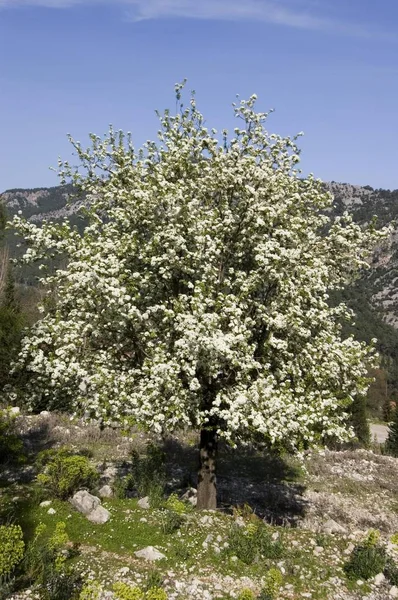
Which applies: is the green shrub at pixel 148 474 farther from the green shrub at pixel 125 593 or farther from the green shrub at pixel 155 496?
the green shrub at pixel 125 593

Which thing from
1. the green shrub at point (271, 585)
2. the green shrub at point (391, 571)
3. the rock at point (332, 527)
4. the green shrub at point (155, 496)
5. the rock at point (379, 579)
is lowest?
the rock at point (332, 527)

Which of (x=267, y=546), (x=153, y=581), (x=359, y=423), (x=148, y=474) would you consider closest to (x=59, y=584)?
(x=153, y=581)

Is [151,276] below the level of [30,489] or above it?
above

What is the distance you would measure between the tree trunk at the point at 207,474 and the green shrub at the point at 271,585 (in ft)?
14.5

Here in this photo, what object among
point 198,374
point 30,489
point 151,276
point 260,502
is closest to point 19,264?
point 151,276

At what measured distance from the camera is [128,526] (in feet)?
46.0

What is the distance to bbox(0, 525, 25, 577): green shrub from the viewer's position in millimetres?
10117

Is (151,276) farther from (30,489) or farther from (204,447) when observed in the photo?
(30,489)

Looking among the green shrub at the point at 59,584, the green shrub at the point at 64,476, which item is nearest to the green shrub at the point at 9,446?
the green shrub at the point at 64,476

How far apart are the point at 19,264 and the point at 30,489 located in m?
7.58

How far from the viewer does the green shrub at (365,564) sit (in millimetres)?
12547

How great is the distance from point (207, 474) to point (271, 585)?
5.26 meters

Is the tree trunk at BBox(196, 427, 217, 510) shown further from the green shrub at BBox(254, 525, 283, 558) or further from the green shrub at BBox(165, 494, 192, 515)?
the green shrub at BBox(254, 525, 283, 558)

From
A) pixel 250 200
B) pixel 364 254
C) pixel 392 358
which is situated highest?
pixel 250 200
